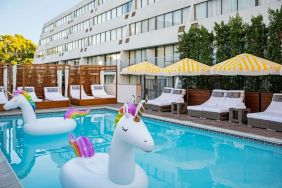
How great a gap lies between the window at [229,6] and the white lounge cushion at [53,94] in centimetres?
1278

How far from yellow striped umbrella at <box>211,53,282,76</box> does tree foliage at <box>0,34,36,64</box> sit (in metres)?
46.3

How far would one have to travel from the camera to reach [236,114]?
39.2 feet

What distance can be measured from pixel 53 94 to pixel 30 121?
314 inches

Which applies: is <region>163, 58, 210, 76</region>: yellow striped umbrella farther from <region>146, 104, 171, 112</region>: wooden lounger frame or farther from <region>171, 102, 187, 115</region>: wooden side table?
<region>146, 104, 171, 112</region>: wooden lounger frame

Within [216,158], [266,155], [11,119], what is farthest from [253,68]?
[11,119]

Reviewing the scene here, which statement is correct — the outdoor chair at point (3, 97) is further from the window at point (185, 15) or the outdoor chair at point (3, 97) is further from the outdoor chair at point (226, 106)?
the window at point (185, 15)

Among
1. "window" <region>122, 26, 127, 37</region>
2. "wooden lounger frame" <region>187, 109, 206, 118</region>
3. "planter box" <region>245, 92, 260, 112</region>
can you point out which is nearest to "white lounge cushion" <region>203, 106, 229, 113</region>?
"wooden lounger frame" <region>187, 109, 206, 118</region>

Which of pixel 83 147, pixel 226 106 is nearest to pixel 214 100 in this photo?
pixel 226 106

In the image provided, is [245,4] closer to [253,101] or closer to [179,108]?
[253,101]

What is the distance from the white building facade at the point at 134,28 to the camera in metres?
20.0

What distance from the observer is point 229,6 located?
2012cm

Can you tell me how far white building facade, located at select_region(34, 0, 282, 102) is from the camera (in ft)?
65.8

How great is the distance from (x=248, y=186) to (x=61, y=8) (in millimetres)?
54276

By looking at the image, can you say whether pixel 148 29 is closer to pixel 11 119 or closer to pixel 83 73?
pixel 83 73
